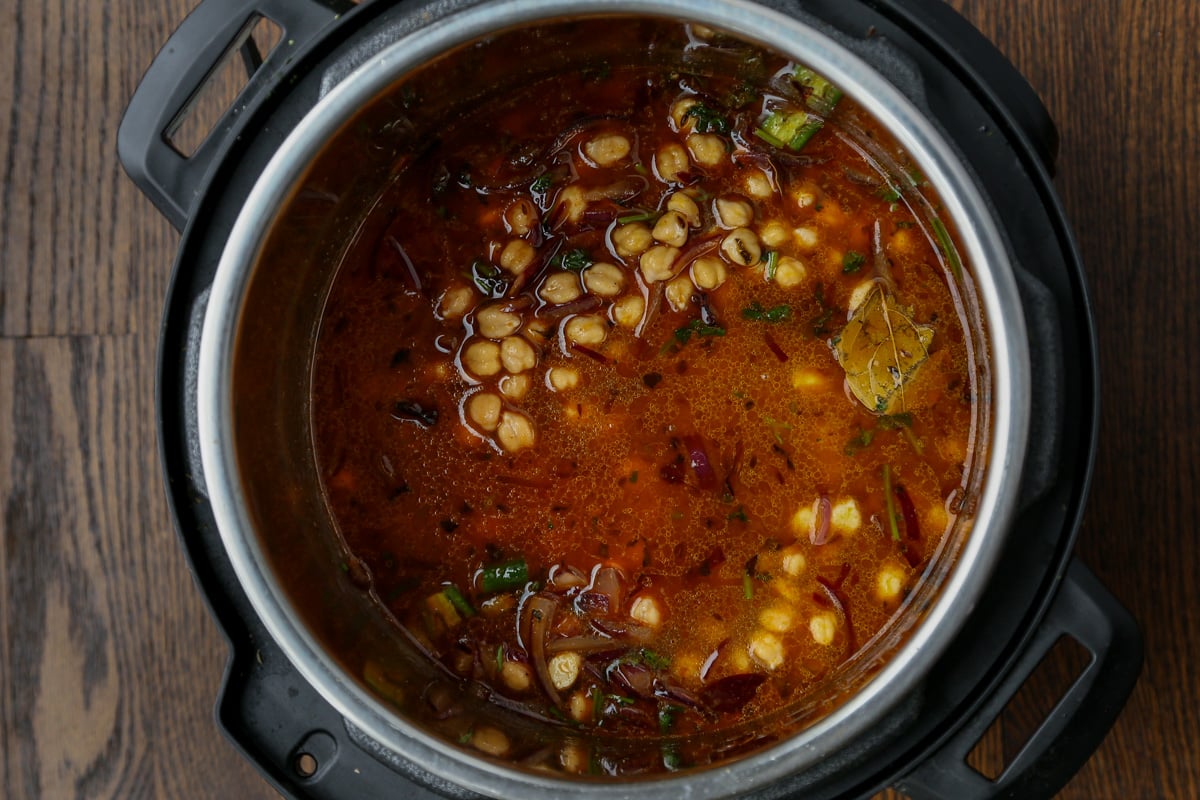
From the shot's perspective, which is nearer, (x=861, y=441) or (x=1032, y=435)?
(x=1032, y=435)

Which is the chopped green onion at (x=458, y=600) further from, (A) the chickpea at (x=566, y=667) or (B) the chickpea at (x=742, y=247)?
(B) the chickpea at (x=742, y=247)

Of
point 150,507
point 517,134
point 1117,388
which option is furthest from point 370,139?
point 1117,388

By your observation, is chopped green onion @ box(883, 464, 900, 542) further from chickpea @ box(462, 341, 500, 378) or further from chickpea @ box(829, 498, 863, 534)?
chickpea @ box(462, 341, 500, 378)

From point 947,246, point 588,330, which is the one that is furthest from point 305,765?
point 947,246

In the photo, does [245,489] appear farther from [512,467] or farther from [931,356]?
[931,356]

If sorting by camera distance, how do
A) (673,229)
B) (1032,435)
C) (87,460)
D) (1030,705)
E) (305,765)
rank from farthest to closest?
(87,460)
(1030,705)
(673,229)
(305,765)
(1032,435)

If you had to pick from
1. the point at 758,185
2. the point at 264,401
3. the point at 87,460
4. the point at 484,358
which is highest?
the point at 758,185

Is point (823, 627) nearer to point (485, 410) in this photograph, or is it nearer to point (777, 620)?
point (777, 620)
